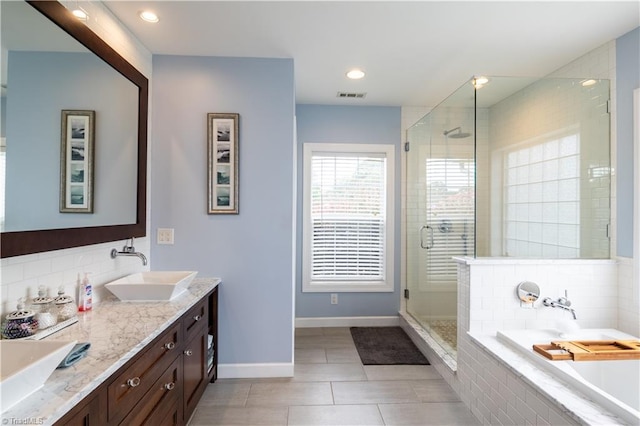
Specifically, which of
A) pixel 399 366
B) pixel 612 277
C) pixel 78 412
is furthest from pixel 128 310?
pixel 612 277

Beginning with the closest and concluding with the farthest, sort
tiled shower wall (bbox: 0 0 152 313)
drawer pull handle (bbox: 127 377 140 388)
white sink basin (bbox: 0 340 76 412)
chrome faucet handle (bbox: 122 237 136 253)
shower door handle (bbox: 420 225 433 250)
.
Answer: white sink basin (bbox: 0 340 76 412) < drawer pull handle (bbox: 127 377 140 388) < tiled shower wall (bbox: 0 0 152 313) < chrome faucet handle (bbox: 122 237 136 253) < shower door handle (bbox: 420 225 433 250)

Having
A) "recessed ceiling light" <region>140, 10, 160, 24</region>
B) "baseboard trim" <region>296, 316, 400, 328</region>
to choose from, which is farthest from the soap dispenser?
"baseboard trim" <region>296, 316, 400, 328</region>

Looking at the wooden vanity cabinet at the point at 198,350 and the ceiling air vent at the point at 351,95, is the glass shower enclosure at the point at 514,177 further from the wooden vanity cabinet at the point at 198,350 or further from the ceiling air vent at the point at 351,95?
the wooden vanity cabinet at the point at 198,350

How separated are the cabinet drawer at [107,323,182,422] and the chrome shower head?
2719 millimetres

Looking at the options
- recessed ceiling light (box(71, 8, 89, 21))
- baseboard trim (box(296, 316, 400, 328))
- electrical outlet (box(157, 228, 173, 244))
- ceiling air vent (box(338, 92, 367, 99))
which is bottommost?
baseboard trim (box(296, 316, 400, 328))

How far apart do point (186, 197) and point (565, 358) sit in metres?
2.72

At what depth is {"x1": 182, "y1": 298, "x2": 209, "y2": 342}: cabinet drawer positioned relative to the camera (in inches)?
77.3

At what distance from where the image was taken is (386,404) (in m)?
2.28

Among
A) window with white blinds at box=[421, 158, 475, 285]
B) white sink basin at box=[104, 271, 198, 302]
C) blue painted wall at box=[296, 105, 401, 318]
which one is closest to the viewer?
white sink basin at box=[104, 271, 198, 302]

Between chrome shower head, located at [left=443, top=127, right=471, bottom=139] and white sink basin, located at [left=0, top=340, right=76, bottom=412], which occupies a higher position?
chrome shower head, located at [left=443, top=127, right=471, bottom=139]

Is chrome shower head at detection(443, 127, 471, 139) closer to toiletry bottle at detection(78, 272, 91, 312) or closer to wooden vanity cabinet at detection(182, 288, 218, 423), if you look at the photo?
wooden vanity cabinet at detection(182, 288, 218, 423)

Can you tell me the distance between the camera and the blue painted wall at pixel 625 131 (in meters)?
2.19

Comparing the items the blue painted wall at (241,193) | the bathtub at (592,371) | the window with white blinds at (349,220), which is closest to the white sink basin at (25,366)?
the blue painted wall at (241,193)

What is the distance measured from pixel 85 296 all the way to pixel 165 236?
2.77ft
